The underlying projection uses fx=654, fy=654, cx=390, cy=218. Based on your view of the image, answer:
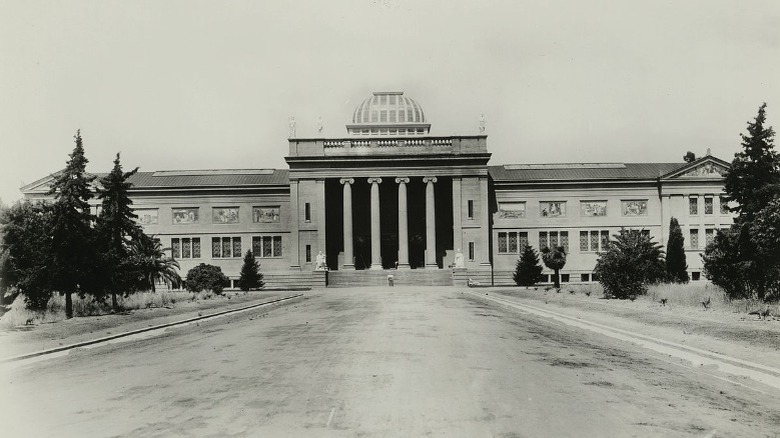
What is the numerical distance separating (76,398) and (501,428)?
575 centimetres

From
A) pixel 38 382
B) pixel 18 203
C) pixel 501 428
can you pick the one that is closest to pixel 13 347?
pixel 38 382

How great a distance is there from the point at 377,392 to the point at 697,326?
12.4 m

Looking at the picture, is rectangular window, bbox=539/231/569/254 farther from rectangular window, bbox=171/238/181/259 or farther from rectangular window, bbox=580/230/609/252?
rectangular window, bbox=171/238/181/259

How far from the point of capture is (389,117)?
77312mm

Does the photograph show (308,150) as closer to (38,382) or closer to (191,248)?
(191,248)

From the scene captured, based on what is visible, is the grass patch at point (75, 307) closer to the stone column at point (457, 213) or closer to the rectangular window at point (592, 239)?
the stone column at point (457, 213)

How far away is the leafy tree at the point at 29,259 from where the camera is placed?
69.2 ft

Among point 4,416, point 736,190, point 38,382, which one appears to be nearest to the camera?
point 4,416

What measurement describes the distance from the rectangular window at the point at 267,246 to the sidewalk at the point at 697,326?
44.5m

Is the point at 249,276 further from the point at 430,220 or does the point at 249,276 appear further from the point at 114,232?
the point at 114,232

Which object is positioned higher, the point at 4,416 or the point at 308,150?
the point at 308,150

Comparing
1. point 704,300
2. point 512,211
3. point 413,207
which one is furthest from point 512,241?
point 704,300

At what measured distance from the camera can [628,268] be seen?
98.8ft

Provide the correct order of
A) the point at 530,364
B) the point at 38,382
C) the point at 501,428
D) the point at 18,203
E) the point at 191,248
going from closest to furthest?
the point at 501,428 < the point at 38,382 < the point at 530,364 < the point at 18,203 < the point at 191,248
